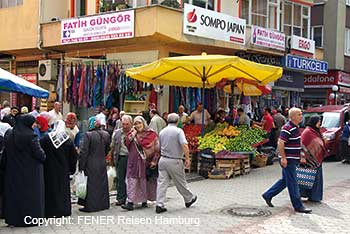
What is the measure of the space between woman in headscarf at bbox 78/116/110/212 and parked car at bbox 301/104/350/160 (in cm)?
921

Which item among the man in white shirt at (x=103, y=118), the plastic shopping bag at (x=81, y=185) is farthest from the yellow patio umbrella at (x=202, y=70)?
the plastic shopping bag at (x=81, y=185)

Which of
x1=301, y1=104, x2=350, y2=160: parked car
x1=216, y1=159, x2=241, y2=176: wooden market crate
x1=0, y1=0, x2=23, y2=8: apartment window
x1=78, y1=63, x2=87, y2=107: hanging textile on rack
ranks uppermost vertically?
x1=0, y1=0, x2=23, y2=8: apartment window

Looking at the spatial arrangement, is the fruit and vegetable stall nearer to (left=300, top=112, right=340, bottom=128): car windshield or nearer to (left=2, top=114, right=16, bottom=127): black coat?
(left=300, top=112, right=340, bottom=128): car windshield

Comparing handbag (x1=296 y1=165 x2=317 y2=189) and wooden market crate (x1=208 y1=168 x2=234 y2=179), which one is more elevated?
handbag (x1=296 y1=165 x2=317 y2=189)

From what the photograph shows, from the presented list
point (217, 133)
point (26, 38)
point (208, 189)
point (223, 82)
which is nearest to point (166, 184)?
point (208, 189)

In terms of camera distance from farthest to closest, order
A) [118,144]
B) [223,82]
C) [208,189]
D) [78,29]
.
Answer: [78,29], [223,82], [208,189], [118,144]

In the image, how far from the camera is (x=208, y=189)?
33.7ft

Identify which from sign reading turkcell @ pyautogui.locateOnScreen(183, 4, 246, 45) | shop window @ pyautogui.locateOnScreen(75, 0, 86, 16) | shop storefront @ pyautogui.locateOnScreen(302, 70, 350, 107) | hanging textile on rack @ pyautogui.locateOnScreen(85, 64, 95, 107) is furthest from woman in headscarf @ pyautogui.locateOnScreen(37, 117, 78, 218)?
shop storefront @ pyautogui.locateOnScreen(302, 70, 350, 107)

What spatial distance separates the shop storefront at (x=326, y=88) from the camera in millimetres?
26375

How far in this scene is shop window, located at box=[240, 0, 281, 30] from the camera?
19.1 m

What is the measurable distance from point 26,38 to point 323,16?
17996mm

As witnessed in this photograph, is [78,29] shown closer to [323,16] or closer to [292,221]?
[292,221]

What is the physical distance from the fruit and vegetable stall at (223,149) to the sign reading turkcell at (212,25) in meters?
3.20

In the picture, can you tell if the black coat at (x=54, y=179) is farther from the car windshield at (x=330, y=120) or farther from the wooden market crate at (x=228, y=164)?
the car windshield at (x=330, y=120)
